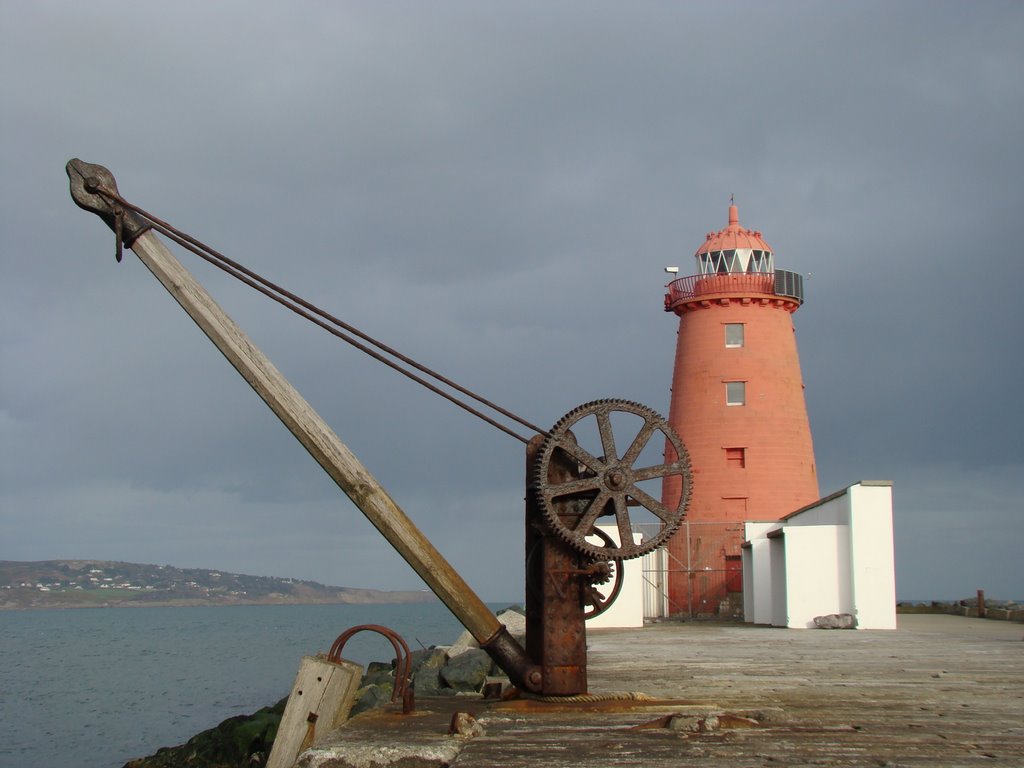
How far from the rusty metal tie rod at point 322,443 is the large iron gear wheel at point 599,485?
2.95 ft

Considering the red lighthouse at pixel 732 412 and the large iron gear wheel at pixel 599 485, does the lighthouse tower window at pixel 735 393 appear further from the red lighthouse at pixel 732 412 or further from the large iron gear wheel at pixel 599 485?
the large iron gear wheel at pixel 599 485

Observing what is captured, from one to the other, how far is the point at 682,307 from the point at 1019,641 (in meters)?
18.7

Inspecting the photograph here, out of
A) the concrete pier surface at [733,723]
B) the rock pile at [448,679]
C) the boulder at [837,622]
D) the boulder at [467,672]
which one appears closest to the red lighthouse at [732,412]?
the boulder at [837,622]

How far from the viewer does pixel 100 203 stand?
29.8 feet

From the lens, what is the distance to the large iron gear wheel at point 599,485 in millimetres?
8477

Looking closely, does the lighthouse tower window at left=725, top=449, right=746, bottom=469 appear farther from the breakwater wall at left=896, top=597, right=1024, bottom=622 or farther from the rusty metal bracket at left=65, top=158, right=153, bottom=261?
the rusty metal bracket at left=65, top=158, right=153, bottom=261

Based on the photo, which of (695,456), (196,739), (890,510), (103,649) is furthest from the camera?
(103,649)

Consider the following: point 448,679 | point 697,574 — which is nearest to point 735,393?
point 697,574

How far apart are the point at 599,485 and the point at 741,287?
26.5m

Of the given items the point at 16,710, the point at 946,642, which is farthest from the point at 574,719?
the point at 16,710

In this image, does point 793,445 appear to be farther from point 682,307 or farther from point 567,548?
point 567,548

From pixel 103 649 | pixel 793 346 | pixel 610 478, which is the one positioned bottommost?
pixel 103 649

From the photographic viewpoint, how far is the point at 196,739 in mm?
20391

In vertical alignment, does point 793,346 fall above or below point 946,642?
above
